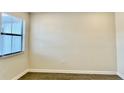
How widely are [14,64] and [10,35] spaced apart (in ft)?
2.70

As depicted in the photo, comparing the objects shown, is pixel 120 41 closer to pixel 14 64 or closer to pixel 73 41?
pixel 73 41

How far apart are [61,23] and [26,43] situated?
1.46 m

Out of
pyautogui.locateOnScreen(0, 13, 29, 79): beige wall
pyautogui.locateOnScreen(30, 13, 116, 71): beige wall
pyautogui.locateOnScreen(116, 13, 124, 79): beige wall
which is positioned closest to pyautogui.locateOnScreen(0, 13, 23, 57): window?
pyautogui.locateOnScreen(0, 13, 29, 79): beige wall

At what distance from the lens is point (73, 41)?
4727mm

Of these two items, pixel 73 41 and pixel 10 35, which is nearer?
pixel 10 35

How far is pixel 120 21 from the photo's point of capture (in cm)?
407

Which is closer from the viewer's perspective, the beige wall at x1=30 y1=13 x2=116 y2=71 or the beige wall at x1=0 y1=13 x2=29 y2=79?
the beige wall at x1=0 y1=13 x2=29 y2=79

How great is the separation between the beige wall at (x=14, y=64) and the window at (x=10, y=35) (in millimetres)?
169

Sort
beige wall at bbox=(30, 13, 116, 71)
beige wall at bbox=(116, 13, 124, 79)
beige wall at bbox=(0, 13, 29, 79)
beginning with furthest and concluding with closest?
beige wall at bbox=(30, 13, 116, 71), beige wall at bbox=(116, 13, 124, 79), beige wall at bbox=(0, 13, 29, 79)

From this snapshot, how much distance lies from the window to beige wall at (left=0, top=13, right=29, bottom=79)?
169mm

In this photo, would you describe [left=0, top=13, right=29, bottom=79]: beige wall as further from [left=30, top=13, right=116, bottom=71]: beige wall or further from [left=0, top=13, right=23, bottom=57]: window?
[left=30, top=13, right=116, bottom=71]: beige wall

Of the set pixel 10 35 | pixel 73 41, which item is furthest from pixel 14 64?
pixel 73 41

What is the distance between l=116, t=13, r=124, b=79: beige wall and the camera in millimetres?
3954
